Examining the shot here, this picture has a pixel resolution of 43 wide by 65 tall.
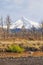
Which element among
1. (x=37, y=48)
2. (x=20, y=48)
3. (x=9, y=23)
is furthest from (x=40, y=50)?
(x=9, y=23)

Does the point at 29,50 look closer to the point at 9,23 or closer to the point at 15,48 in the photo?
the point at 15,48

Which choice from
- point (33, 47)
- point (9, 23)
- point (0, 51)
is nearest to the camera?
point (0, 51)

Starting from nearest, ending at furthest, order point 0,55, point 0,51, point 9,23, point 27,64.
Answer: point 27,64
point 0,55
point 0,51
point 9,23

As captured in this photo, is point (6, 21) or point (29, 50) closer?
point (29, 50)

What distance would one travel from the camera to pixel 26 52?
Answer: 121 feet

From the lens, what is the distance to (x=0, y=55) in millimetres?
34312

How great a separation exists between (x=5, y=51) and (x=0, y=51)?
761 mm

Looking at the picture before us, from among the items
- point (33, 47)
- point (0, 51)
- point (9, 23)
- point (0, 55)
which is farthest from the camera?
point (9, 23)

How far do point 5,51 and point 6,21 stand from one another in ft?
130

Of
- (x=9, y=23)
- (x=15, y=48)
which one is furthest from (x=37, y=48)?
(x=9, y=23)

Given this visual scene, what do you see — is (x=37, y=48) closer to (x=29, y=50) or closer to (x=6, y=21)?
(x=29, y=50)

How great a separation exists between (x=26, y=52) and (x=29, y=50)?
1.42 m

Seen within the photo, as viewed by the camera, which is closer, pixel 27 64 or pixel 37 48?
pixel 27 64

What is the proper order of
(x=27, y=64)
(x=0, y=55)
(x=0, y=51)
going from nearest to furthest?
(x=27, y=64) → (x=0, y=55) → (x=0, y=51)
